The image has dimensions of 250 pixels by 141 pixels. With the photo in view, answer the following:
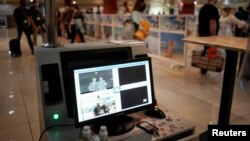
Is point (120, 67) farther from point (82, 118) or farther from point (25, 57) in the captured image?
point (25, 57)

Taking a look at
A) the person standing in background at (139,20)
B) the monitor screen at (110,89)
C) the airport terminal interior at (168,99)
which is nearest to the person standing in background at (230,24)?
the airport terminal interior at (168,99)

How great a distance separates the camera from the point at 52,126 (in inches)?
52.4

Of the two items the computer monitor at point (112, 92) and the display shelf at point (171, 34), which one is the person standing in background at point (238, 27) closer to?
the display shelf at point (171, 34)

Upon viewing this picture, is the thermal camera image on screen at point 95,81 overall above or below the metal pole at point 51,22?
below

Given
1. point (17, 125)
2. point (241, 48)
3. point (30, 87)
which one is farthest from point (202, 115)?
point (30, 87)

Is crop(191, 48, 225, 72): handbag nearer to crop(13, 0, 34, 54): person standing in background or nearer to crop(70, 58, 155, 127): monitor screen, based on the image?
crop(70, 58, 155, 127): monitor screen

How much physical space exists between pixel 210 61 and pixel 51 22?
2953 millimetres

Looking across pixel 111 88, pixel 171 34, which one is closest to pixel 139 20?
pixel 171 34

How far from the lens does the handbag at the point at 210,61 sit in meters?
3.77

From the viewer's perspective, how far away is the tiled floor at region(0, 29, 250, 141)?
8.50 feet

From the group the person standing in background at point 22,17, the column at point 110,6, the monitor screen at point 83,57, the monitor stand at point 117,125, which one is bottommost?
the monitor stand at point 117,125

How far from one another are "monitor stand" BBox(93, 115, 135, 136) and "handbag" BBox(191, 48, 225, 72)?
284 centimetres

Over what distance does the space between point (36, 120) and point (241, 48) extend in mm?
2341

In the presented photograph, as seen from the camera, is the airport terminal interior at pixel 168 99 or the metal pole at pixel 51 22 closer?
the metal pole at pixel 51 22
